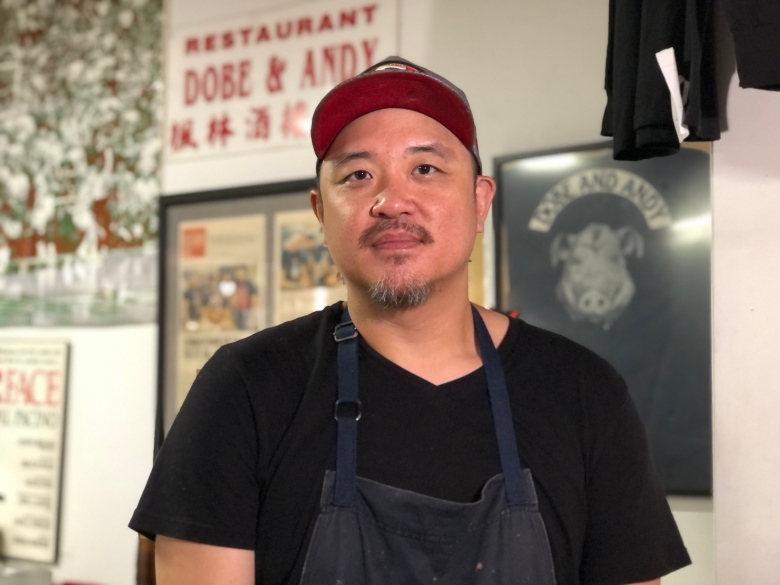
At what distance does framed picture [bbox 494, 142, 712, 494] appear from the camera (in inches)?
83.8

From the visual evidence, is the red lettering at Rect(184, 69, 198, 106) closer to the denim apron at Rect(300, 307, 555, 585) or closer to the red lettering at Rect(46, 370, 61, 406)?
the red lettering at Rect(46, 370, 61, 406)

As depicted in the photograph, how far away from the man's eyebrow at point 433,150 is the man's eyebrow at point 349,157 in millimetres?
59

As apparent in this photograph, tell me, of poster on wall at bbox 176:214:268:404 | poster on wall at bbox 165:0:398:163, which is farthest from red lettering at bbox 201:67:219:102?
poster on wall at bbox 176:214:268:404

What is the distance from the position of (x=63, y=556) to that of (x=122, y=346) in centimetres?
74

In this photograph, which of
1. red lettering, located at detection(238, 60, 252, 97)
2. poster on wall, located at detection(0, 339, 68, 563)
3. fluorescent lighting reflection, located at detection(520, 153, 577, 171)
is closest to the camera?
fluorescent lighting reflection, located at detection(520, 153, 577, 171)

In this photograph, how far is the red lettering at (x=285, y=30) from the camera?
110 inches

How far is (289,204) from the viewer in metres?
2.74

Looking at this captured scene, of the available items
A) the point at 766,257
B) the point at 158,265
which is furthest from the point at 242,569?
the point at 158,265

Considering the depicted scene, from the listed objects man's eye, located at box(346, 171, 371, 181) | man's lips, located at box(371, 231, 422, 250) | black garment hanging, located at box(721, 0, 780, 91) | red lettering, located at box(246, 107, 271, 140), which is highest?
red lettering, located at box(246, 107, 271, 140)

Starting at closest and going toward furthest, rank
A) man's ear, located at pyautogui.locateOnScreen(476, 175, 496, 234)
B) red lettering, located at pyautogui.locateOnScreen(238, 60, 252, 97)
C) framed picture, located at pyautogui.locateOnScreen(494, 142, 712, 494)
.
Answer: man's ear, located at pyautogui.locateOnScreen(476, 175, 496, 234) < framed picture, located at pyautogui.locateOnScreen(494, 142, 712, 494) < red lettering, located at pyautogui.locateOnScreen(238, 60, 252, 97)

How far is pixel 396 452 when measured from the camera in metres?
1.27

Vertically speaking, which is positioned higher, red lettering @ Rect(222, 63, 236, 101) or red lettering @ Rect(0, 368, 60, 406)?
red lettering @ Rect(222, 63, 236, 101)

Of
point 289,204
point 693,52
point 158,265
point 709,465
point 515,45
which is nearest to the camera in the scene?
point 693,52

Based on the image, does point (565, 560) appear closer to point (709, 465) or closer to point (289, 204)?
point (709, 465)
